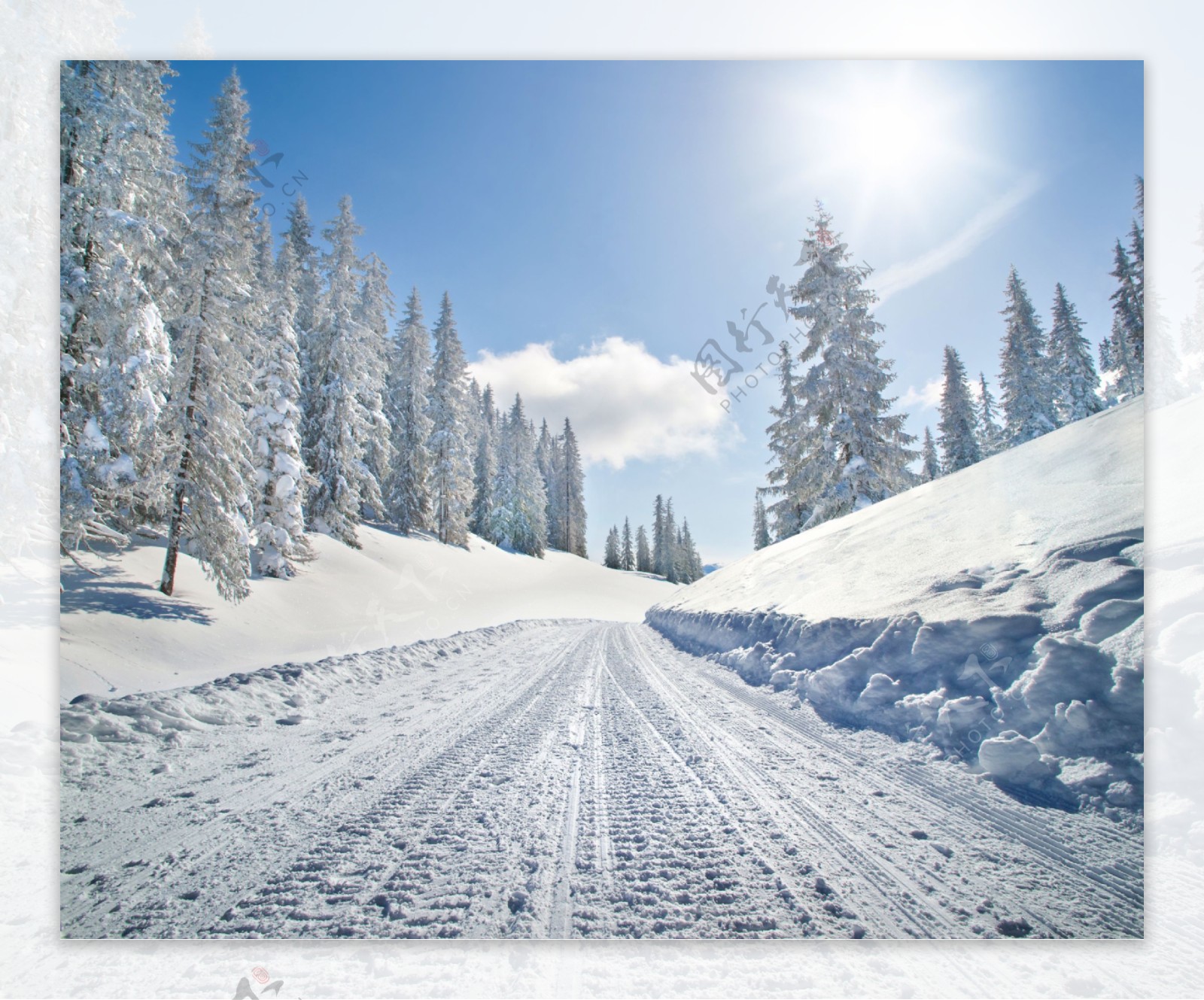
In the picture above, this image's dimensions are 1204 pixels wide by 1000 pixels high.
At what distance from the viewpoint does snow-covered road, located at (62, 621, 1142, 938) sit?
178 centimetres

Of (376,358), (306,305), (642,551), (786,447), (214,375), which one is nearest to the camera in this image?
(786,447)

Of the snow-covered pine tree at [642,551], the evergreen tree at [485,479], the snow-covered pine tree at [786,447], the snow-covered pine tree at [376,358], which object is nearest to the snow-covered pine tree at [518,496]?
the evergreen tree at [485,479]

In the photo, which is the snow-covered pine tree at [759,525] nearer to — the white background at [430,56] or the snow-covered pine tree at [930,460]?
the snow-covered pine tree at [930,460]

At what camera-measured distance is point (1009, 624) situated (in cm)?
255

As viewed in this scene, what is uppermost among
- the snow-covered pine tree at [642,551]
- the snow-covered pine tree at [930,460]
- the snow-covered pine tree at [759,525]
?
the snow-covered pine tree at [930,460]

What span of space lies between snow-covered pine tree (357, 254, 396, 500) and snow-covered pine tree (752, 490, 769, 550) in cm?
453

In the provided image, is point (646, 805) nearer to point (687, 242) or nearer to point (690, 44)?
point (687, 242)

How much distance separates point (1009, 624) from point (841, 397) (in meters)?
3.73

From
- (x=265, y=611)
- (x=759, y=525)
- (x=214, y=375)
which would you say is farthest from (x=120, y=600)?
(x=759, y=525)

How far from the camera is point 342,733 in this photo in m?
3.36

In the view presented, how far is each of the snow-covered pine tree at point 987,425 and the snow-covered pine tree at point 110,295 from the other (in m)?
6.77

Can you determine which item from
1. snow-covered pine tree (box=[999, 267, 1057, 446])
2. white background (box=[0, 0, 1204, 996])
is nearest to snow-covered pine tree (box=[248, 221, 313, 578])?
white background (box=[0, 0, 1204, 996])

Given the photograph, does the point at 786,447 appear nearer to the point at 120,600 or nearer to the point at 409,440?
the point at 120,600

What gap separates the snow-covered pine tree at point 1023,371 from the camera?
3395 mm
